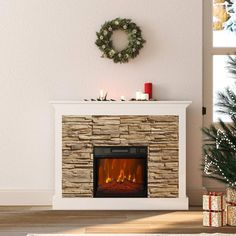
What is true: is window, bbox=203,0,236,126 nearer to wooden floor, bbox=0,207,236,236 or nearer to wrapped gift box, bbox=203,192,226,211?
wooden floor, bbox=0,207,236,236

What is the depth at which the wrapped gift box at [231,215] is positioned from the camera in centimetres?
523

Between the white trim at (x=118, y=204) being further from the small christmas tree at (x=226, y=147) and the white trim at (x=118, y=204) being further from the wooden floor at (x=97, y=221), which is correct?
the small christmas tree at (x=226, y=147)

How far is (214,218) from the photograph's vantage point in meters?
5.16

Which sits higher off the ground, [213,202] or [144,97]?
[144,97]

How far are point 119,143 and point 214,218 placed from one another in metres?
1.42

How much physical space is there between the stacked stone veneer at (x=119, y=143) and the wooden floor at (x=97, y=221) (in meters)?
0.32

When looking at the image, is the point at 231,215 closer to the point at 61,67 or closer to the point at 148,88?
the point at 148,88

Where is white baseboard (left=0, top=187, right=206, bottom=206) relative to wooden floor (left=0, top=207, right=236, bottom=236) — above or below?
above

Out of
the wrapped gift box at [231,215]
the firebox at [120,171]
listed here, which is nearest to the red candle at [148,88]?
the firebox at [120,171]

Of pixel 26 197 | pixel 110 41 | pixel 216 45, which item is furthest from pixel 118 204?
pixel 216 45

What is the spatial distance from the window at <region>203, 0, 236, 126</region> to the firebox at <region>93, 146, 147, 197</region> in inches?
36.5

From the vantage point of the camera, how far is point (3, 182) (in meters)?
6.43

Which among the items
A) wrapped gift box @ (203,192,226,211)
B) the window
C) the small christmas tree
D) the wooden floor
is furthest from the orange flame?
the small christmas tree

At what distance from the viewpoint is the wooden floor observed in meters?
4.99
